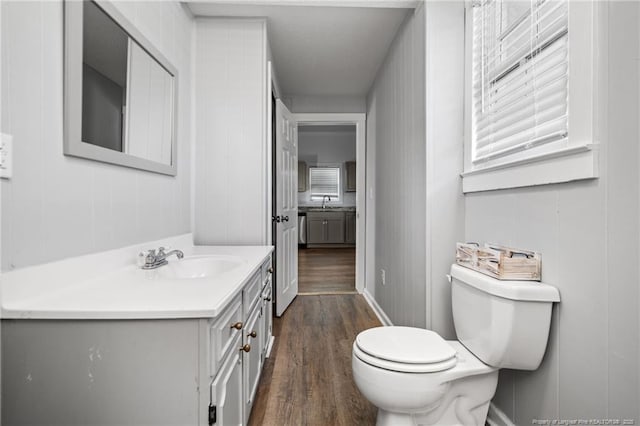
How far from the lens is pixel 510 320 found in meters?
1.14

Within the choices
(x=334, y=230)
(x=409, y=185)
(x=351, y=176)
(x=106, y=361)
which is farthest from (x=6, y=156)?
(x=351, y=176)

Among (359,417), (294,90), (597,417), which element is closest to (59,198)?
(359,417)

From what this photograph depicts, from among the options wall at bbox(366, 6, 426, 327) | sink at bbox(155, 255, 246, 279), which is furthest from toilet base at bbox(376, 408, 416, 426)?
sink at bbox(155, 255, 246, 279)

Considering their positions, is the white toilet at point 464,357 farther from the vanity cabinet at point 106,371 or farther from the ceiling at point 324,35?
the ceiling at point 324,35

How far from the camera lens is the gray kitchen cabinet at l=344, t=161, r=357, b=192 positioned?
736cm

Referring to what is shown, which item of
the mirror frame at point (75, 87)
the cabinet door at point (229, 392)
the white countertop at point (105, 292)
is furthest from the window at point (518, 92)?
the mirror frame at point (75, 87)

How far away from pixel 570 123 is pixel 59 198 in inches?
65.7

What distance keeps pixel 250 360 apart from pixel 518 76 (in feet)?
5.51

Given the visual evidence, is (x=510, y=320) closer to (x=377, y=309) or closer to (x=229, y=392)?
(x=229, y=392)

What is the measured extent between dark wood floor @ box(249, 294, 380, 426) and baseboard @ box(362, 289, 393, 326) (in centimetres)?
5

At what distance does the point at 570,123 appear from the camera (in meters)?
1.03

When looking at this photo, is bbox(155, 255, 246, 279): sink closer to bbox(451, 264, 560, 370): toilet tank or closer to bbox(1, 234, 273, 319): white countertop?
bbox(1, 234, 273, 319): white countertop

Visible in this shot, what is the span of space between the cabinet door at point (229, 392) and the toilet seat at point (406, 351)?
0.47 m

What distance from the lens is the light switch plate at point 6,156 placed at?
0.83 m
